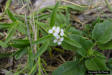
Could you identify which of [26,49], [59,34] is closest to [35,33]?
[26,49]

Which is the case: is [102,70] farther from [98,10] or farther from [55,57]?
[98,10]

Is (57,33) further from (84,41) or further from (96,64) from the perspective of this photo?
(96,64)

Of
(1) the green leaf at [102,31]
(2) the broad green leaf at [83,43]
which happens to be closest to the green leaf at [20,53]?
(2) the broad green leaf at [83,43]

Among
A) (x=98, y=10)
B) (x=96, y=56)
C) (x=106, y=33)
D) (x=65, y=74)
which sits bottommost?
(x=65, y=74)

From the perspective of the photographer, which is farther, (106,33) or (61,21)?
(61,21)

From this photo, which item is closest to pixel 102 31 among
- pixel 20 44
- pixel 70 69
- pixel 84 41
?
A: pixel 84 41

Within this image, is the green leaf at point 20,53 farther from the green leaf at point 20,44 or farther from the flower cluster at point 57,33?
the flower cluster at point 57,33

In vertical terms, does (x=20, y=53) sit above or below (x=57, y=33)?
below
